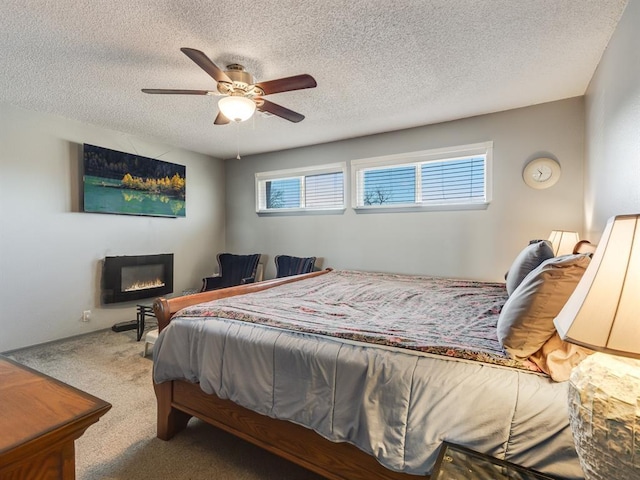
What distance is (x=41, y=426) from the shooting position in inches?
23.4

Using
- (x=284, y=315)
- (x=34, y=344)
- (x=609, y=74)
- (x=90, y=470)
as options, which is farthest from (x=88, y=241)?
(x=609, y=74)

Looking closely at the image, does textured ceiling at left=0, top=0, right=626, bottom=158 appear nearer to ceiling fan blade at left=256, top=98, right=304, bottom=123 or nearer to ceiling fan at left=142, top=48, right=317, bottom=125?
ceiling fan at left=142, top=48, right=317, bottom=125

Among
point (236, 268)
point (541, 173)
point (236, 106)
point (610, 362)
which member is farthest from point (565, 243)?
point (236, 268)

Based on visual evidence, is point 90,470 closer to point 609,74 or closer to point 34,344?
point 34,344

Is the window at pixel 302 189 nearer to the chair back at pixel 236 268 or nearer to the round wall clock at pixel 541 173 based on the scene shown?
the chair back at pixel 236 268

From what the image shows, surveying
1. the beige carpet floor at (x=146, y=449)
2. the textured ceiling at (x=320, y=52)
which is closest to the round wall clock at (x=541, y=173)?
the textured ceiling at (x=320, y=52)

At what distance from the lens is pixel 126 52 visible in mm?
2203

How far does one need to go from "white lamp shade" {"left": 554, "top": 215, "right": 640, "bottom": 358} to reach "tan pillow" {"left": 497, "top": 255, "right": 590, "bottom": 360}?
416 millimetres

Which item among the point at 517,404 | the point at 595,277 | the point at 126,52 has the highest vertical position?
the point at 126,52

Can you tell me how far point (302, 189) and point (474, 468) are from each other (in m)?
4.06

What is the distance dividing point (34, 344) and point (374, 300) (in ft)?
11.7

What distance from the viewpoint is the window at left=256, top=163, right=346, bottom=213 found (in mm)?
4395

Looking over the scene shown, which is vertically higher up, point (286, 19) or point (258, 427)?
point (286, 19)

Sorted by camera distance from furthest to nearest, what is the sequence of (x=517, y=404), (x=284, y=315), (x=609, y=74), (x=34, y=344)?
(x=34, y=344), (x=609, y=74), (x=284, y=315), (x=517, y=404)
